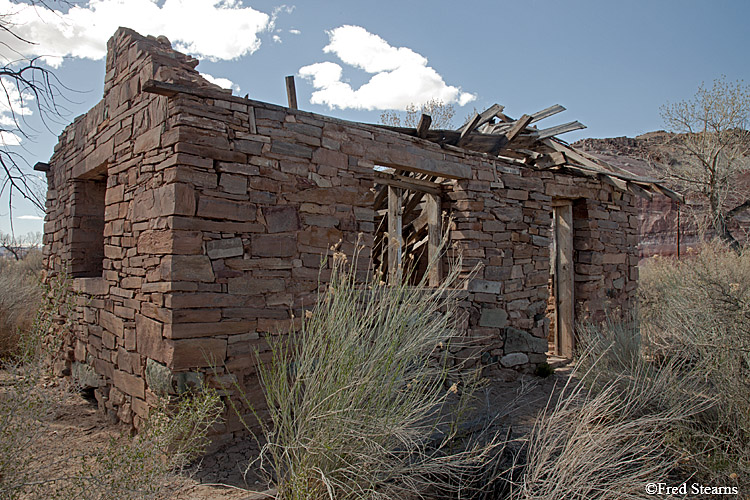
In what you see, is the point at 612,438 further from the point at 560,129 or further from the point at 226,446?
the point at 560,129

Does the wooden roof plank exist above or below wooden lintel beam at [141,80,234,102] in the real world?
above

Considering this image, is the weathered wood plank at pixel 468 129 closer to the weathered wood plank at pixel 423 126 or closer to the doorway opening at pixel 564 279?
the weathered wood plank at pixel 423 126

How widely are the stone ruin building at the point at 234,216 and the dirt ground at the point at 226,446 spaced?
219mm

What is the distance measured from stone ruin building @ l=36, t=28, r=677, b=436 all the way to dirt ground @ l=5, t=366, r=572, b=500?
0.72 feet

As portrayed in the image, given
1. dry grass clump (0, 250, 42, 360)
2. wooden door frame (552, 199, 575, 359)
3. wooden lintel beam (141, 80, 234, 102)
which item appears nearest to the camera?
wooden lintel beam (141, 80, 234, 102)

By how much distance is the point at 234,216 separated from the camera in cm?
379

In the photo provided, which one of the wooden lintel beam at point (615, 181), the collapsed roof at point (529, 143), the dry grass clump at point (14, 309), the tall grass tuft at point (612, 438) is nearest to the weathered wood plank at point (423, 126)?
the collapsed roof at point (529, 143)

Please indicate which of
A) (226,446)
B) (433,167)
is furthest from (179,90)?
(226,446)

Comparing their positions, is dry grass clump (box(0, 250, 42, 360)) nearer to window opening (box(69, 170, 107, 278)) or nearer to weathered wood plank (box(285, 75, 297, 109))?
window opening (box(69, 170, 107, 278))

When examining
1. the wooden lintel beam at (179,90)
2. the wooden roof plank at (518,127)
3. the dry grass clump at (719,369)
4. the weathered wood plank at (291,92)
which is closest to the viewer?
the dry grass clump at (719,369)

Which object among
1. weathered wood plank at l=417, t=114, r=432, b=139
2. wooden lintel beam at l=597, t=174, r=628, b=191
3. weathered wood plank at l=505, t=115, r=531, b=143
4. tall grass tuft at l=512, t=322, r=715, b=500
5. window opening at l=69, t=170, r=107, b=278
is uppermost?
weathered wood plank at l=505, t=115, r=531, b=143

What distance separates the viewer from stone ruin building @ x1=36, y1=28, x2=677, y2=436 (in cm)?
365

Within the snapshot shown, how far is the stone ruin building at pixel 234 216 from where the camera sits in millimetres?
3646

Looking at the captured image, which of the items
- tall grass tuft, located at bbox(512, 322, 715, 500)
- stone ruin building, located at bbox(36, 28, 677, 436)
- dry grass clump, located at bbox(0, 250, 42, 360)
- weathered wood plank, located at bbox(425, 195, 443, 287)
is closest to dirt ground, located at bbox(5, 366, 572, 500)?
stone ruin building, located at bbox(36, 28, 677, 436)
